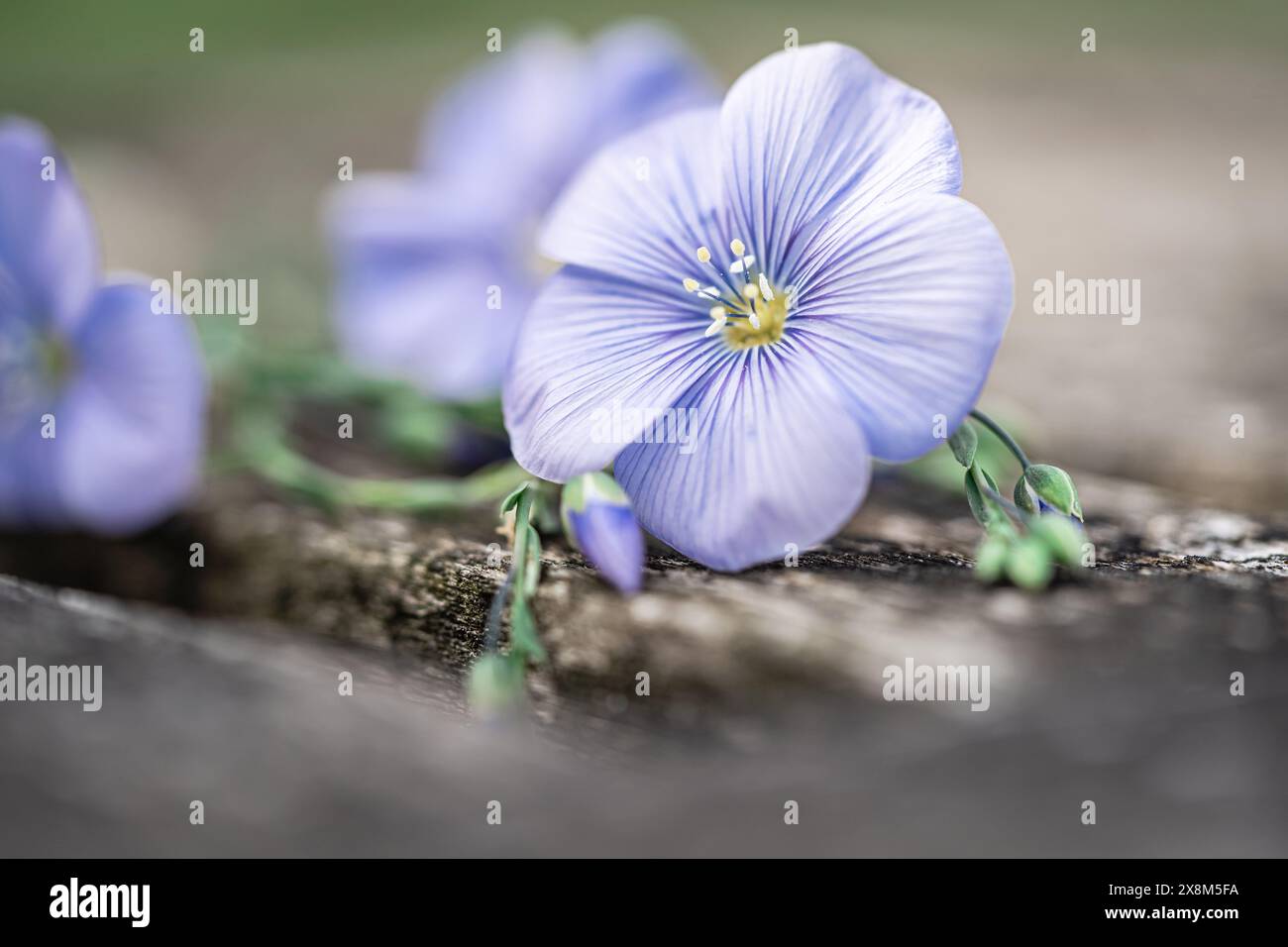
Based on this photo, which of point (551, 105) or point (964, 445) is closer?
point (964, 445)

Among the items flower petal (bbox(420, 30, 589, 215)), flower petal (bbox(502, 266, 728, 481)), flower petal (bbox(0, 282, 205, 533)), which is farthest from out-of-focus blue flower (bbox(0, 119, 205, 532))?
flower petal (bbox(420, 30, 589, 215))

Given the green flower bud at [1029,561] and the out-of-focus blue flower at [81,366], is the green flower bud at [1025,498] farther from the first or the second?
the out-of-focus blue flower at [81,366]

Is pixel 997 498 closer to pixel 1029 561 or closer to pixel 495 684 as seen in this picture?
pixel 1029 561

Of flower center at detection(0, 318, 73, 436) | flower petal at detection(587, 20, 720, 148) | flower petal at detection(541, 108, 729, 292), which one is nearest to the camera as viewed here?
flower petal at detection(541, 108, 729, 292)

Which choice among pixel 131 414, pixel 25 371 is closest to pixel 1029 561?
pixel 131 414

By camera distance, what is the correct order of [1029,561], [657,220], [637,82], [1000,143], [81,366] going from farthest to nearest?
[1000,143] < [637,82] < [81,366] < [657,220] < [1029,561]

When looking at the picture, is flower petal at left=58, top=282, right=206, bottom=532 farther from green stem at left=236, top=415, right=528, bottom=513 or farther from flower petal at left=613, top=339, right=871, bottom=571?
flower petal at left=613, top=339, right=871, bottom=571

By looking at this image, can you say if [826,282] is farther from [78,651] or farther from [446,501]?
[78,651]

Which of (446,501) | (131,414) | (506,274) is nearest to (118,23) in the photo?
(506,274)
